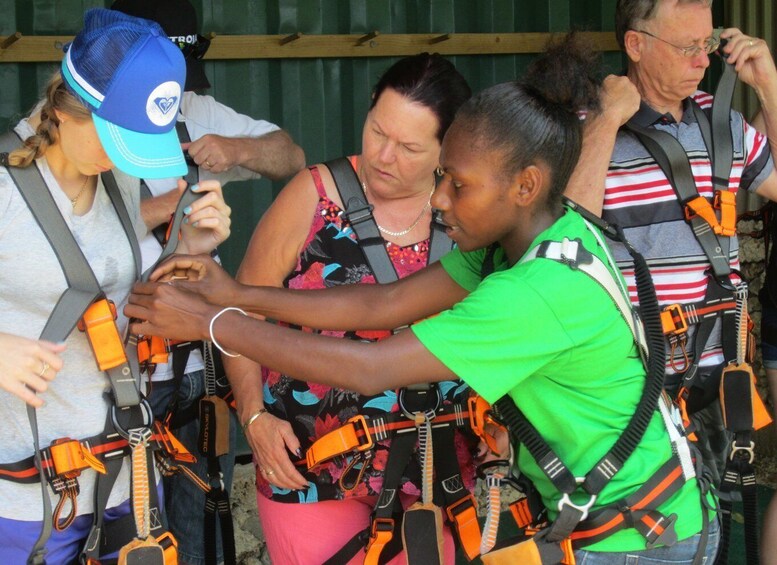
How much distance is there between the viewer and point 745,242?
5852 millimetres

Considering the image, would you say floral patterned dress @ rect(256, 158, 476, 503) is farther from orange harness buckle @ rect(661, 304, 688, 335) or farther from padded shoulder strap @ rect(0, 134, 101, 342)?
orange harness buckle @ rect(661, 304, 688, 335)

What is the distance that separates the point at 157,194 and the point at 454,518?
1496 mm

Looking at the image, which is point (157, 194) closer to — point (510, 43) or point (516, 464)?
point (516, 464)

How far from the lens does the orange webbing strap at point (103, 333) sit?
2590 millimetres

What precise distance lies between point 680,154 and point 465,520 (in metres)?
1.43

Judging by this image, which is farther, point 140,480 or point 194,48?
point 194,48

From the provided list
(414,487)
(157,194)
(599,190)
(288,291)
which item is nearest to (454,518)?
(414,487)

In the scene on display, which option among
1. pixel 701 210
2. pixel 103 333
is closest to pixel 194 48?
pixel 103 333

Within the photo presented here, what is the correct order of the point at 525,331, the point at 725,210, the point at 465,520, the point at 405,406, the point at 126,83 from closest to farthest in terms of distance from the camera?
1. the point at 525,331
2. the point at 126,83
3. the point at 405,406
4. the point at 465,520
5. the point at 725,210

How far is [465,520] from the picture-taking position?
10.5 ft

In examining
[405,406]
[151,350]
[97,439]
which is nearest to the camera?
[97,439]

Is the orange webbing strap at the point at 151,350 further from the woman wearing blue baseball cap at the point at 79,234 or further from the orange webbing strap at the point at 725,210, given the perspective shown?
the orange webbing strap at the point at 725,210

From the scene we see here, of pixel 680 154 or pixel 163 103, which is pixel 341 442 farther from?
pixel 680 154

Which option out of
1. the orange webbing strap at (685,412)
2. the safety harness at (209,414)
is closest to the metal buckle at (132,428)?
the safety harness at (209,414)
